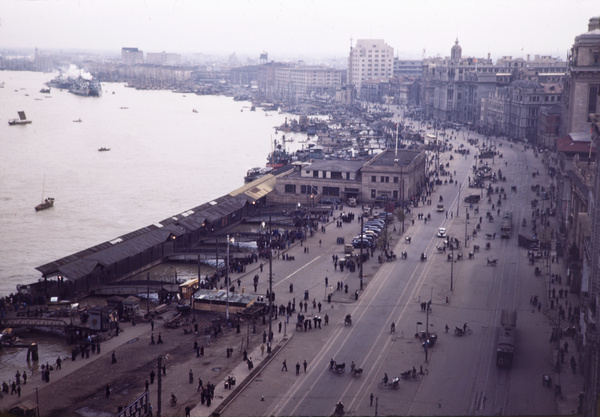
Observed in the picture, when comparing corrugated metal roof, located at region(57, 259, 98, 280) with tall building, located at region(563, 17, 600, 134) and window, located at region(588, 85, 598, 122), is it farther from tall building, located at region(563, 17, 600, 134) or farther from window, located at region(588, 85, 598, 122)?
window, located at region(588, 85, 598, 122)

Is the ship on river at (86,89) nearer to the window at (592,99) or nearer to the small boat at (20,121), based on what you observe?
the small boat at (20,121)

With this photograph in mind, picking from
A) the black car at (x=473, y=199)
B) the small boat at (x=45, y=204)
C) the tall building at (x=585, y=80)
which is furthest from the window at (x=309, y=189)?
the tall building at (x=585, y=80)

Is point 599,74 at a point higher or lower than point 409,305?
higher

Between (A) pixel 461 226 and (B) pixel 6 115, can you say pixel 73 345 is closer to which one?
(A) pixel 461 226

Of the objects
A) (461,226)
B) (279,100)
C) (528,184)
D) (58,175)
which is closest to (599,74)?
(528,184)

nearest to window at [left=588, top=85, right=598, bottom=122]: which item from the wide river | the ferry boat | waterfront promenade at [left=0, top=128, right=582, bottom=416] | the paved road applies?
the paved road

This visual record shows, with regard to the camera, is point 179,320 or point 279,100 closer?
point 179,320
